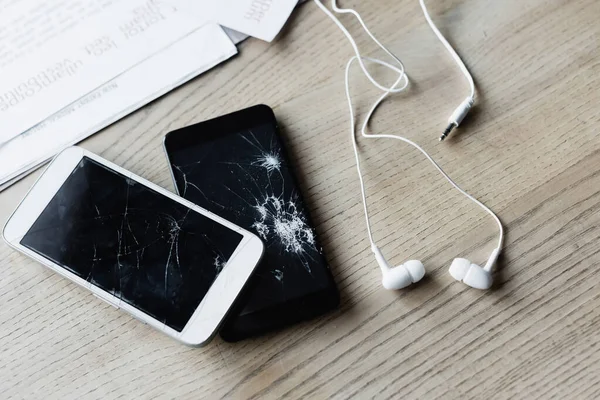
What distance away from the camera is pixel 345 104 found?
0.56 metres

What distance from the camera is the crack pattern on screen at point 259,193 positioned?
505 millimetres

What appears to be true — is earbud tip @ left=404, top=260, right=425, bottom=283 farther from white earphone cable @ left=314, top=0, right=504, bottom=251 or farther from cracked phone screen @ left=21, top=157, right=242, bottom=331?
cracked phone screen @ left=21, top=157, right=242, bottom=331

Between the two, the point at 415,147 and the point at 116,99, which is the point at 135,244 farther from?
the point at 415,147

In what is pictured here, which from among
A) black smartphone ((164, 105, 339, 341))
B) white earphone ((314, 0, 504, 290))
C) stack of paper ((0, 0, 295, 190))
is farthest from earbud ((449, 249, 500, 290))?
stack of paper ((0, 0, 295, 190))

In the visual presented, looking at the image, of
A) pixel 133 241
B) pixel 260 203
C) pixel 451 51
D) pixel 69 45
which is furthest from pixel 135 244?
pixel 451 51

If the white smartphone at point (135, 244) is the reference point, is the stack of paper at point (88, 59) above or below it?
above

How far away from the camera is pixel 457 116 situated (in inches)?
21.0

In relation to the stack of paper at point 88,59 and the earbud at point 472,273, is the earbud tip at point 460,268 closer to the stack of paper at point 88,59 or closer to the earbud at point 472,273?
the earbud at point 472,273

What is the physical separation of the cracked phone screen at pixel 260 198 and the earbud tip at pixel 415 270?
65 millimetres

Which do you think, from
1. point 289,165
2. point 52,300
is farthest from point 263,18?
point 52,300

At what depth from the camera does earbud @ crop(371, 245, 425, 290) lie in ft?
1.62

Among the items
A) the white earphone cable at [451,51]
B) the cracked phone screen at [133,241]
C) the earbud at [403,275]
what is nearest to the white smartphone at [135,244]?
the cracked phone screen at [133,241]

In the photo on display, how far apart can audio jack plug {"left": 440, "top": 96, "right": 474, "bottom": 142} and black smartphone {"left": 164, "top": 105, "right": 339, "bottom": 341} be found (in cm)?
14

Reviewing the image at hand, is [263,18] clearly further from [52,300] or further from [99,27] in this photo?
[52,300]
